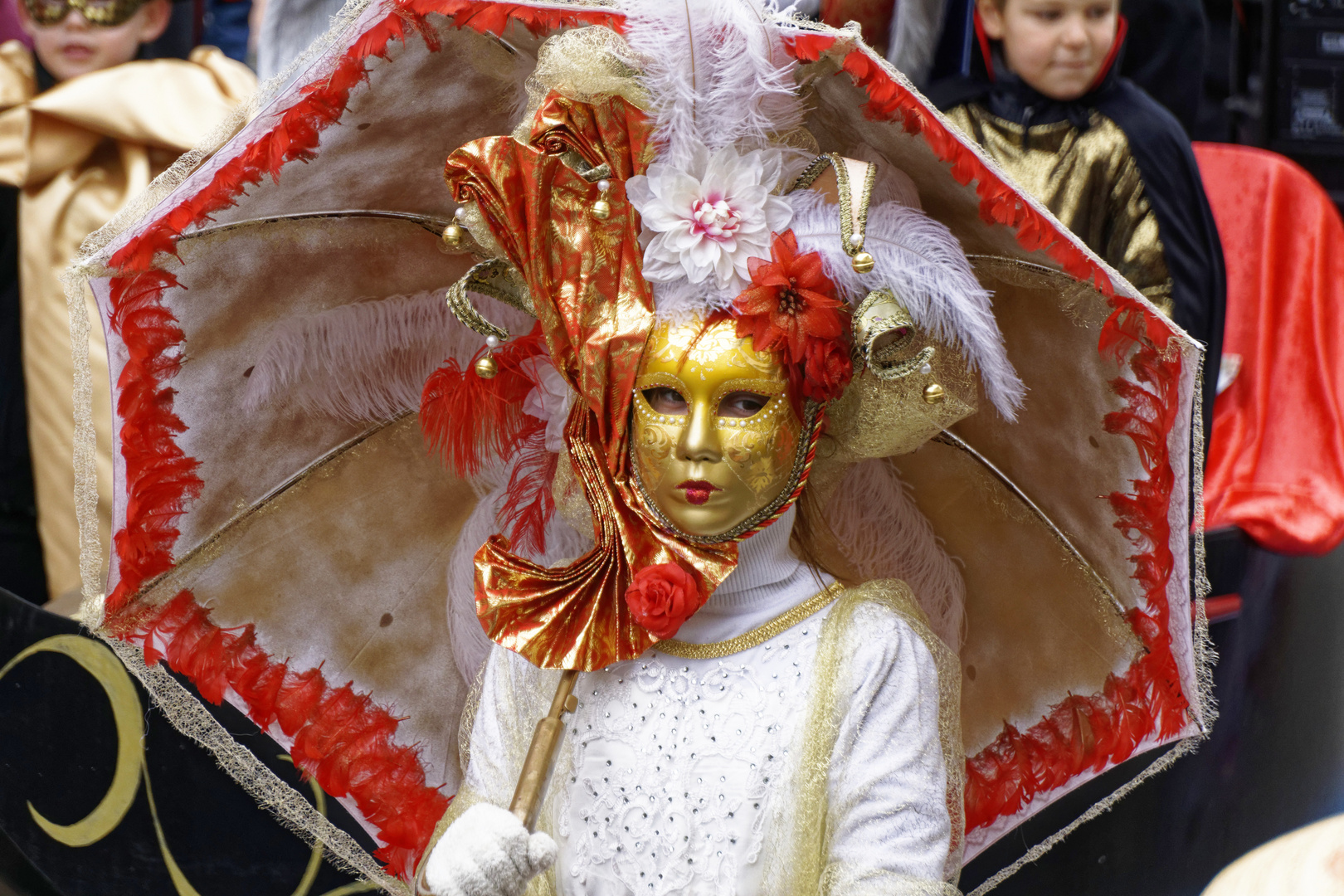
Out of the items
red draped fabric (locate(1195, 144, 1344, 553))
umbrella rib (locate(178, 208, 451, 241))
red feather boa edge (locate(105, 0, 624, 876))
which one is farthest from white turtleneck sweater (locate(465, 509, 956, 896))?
red draped fabric (locate(1195, 144, 1344, 553))

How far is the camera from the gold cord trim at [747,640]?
1504mm

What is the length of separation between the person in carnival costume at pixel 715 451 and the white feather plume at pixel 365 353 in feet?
0.75

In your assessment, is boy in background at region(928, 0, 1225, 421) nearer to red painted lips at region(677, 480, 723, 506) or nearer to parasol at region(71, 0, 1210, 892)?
parasol at region(71, 0, 1210, 892)

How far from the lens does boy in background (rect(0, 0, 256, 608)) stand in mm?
2721

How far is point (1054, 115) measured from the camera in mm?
2162

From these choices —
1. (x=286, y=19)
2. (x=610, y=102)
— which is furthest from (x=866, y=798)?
(x=286, y=19)

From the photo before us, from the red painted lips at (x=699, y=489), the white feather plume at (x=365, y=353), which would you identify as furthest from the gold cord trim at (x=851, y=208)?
the white feather plume at (x=365, y=353)

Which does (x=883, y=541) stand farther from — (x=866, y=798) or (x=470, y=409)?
(x=470, y=409)

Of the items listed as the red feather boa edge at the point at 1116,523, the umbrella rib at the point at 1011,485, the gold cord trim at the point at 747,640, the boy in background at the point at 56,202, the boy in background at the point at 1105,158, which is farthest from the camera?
the boy in background at the point at 56,202

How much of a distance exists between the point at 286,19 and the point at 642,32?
4.60 feet

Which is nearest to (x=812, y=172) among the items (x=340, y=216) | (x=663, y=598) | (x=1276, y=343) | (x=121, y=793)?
(x=663, y=598)

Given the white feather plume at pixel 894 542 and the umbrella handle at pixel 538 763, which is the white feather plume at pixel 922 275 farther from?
the umbrella handle at pixel 538 763

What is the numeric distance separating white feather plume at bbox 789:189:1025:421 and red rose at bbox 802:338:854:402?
0.06m

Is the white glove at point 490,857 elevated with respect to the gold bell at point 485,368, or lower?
lower
